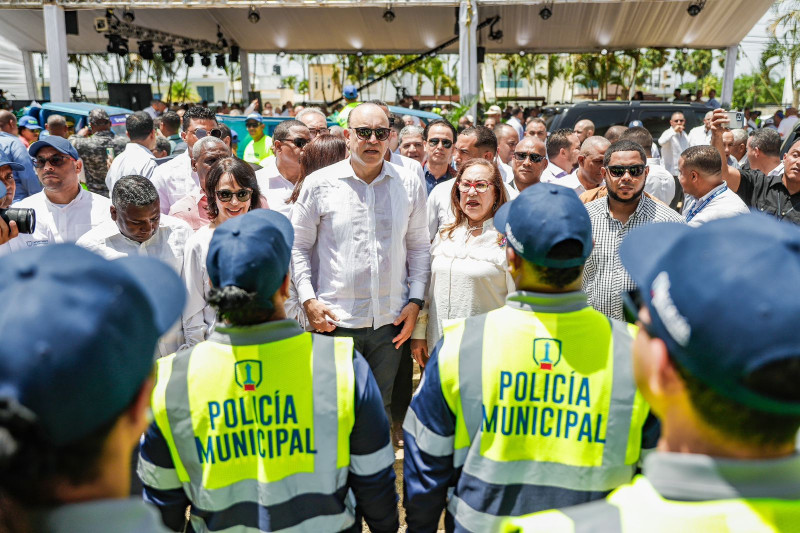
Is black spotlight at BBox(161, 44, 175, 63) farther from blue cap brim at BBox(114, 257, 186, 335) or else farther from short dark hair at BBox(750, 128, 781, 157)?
blue cap brim at BBox(114, 257, 186, 335)

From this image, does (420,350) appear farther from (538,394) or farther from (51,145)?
(51,145)

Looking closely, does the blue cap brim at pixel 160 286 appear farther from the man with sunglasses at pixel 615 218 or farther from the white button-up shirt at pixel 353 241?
the man with sunglasses at pixel 615 218

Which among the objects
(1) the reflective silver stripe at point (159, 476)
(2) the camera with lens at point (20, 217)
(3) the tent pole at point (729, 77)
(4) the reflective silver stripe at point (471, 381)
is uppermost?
(3) the tent pole at point (729, 77)

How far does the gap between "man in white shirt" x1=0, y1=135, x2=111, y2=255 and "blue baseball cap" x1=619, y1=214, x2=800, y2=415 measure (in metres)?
3.70

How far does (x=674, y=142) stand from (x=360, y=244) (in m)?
7.43

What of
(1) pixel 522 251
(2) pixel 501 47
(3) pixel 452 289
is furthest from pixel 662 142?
(2) pixel 501 47

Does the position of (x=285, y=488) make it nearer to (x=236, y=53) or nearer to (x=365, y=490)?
(x=365, y=490)

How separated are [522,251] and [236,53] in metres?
22.9

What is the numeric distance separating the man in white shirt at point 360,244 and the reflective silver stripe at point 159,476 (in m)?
1.67

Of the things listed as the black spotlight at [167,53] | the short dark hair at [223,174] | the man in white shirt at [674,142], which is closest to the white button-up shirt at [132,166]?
the short dark hair at [223,174]

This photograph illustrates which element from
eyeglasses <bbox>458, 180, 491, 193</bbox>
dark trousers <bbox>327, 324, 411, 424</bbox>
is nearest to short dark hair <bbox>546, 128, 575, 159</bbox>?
eyeglasses <bbox>458, 180, 491, 193</bbox>

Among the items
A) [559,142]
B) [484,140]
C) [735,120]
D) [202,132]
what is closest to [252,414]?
[484,140]

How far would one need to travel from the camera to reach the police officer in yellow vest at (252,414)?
1.85m

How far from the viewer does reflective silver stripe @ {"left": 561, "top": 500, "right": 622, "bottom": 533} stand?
1037 millimetres
